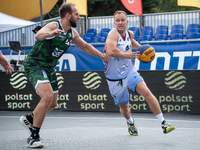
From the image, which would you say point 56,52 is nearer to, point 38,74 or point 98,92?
point 38,74

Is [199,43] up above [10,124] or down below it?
above

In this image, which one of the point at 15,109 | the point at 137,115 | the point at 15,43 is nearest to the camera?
the point at 137,115

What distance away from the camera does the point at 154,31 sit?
1794cm

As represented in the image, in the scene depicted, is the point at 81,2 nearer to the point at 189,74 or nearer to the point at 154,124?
the point at 189,74

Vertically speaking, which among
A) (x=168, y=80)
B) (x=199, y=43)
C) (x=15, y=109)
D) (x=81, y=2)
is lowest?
(x=15, y=109)

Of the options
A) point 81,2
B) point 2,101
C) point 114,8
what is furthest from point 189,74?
point 114,8

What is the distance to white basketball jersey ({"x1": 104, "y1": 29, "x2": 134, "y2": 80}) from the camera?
587cm

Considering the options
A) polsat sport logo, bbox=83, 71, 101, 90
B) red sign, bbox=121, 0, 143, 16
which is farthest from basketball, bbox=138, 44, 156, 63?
red sign, bbox=121, 0, 143, 16

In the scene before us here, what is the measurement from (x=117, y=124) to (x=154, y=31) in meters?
11.0

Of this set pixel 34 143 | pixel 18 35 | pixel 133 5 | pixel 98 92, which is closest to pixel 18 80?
pixel 98 92

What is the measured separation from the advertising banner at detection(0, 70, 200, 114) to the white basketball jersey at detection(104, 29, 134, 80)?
396 centimetres

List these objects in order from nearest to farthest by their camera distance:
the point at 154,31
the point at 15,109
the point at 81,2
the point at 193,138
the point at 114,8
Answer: the point at 193,138 → the point at 15,109 → the point at 81,2 → the point at 154,31 → the point at 114,8

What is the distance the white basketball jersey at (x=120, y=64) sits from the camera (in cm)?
587

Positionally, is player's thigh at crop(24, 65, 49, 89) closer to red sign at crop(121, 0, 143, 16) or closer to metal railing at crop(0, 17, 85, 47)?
red sign at crop(121, 0, 143, 16)
